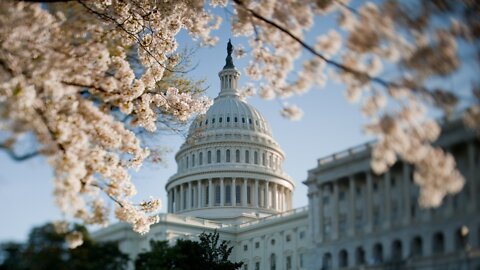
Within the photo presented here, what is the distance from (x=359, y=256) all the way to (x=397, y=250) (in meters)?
0.92

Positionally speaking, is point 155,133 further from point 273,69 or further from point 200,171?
point 200,171

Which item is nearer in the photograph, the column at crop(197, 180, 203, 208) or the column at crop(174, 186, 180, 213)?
the column at crop(197, 180, 203, 208)

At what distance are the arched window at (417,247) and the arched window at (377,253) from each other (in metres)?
0.69

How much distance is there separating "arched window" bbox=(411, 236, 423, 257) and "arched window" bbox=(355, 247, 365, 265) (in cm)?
117

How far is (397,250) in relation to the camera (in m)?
12.3

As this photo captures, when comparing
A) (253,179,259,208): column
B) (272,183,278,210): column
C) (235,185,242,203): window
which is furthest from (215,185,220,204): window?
(272,183,278,210): column

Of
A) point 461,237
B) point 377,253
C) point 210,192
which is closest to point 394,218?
point 377,253

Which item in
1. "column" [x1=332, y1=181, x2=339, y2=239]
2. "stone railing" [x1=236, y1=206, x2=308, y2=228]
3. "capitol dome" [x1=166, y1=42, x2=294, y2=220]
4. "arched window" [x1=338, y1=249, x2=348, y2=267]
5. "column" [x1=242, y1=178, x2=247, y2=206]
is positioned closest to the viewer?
"arched window" [x1=338, y1=249, x2=348, y2=267]

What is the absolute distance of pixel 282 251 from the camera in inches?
4161

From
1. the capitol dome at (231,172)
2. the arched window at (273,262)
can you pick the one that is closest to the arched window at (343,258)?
the arched window at (273,262)

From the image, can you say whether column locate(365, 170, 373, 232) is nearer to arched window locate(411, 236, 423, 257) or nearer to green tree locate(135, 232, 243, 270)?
arched window locate(411, 236, 423, 257)

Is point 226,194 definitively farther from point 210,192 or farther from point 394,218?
point 394,218

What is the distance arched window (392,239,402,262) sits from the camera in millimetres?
12180

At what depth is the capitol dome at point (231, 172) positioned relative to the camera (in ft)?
429
